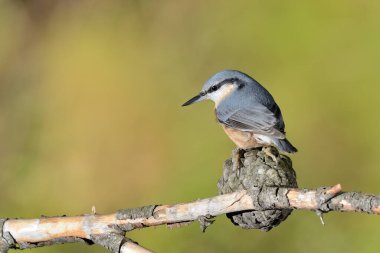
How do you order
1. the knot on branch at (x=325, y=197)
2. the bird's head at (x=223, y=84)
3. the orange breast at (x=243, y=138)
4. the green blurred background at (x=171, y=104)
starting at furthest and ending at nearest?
the green blurred background at (x=171, y=104) → the bird's head at (x=223, y=84) → the orange breast at (x=243, y=138) → the knot on branch at (x=325, y=197)

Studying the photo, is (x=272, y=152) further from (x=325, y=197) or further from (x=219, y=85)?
(x=219, y=85)

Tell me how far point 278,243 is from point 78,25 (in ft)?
7.21

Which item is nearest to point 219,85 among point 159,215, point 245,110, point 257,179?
point 245,110

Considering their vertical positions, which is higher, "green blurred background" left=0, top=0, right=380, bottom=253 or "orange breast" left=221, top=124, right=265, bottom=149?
"green blurred background" left=0, top=0, right=380, bottom=253

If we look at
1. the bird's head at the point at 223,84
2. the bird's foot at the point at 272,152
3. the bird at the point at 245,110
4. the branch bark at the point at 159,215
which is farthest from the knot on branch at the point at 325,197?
the bird's head at the point at 223,84

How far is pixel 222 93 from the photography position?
3.83 m

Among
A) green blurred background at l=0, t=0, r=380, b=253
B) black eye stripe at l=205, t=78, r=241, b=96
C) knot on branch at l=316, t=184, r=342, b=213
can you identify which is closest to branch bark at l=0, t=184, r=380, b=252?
knot on branch at l=316, t=184, r=342, b=213

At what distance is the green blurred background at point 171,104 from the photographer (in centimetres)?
427

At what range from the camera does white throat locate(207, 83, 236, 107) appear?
12.2ft

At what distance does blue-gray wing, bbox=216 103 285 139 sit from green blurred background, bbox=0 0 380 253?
0.75 metres

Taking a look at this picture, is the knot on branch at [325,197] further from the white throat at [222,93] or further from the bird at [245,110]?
the white throat at [222,93]

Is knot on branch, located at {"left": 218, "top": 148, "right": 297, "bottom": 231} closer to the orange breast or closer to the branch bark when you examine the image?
the branch bark

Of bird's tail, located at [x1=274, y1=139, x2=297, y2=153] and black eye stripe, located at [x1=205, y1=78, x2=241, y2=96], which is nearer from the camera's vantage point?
bird's tail, located at [x1=274, y1=139, x2=297, y2=153]

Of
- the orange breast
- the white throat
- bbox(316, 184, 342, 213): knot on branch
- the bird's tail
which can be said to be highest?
the white throat
